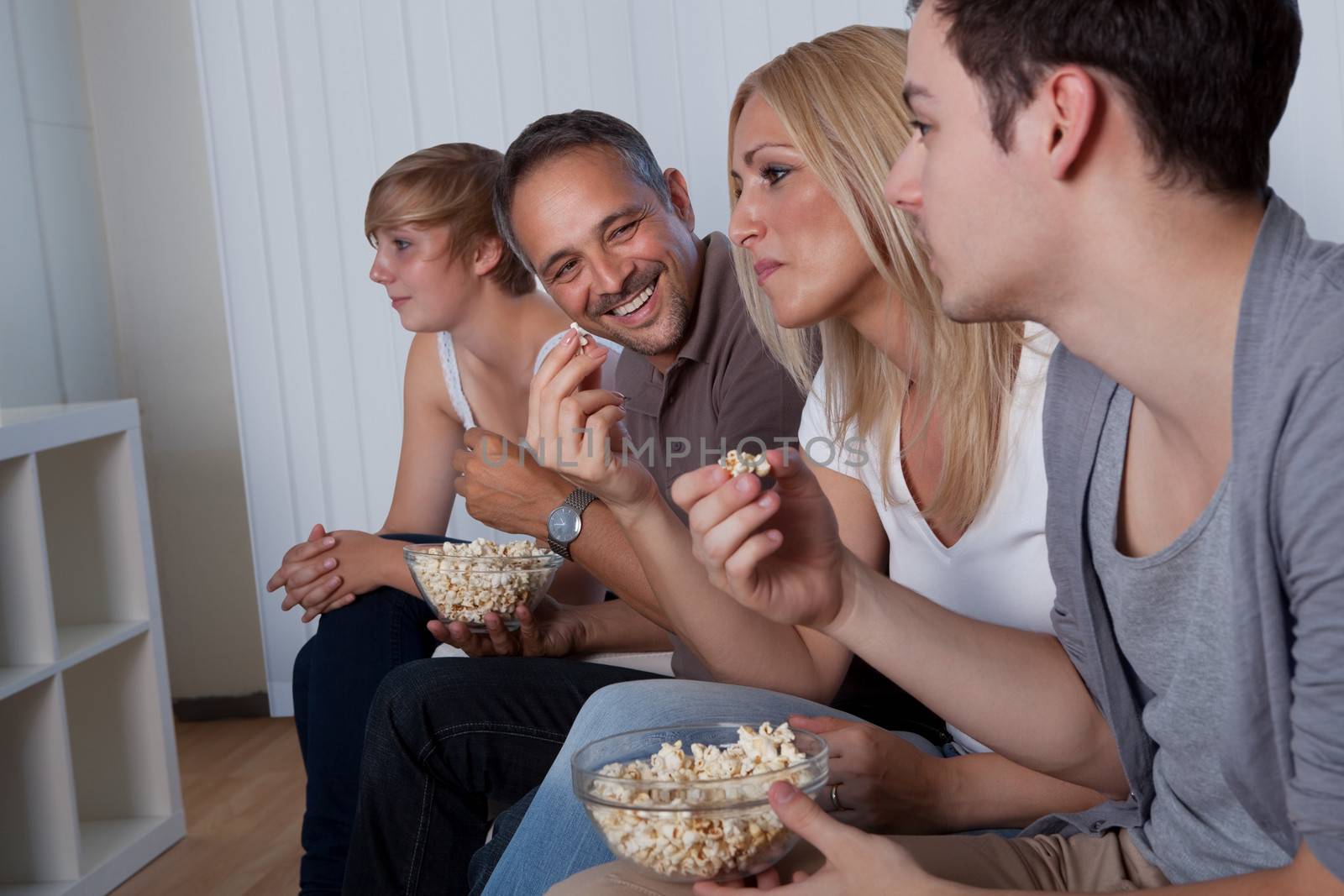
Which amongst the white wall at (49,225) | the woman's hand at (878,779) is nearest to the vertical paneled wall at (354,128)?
the white wall at (49,225)

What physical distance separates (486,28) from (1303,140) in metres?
1.89

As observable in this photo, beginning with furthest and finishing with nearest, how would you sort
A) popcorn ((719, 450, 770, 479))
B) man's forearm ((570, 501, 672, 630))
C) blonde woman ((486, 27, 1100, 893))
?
man's forearm ((570, 501, 672, 630)) < blonde woman ((486, 27, 1100, 893)) < popcorn ((719, 450, 770, 479))

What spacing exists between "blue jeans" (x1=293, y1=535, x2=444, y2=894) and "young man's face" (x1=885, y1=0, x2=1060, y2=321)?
1224 millimetres

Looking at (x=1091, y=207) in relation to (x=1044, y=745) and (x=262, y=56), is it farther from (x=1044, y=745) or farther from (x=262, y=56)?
(x=262, y=56)

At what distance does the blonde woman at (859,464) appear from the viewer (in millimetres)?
1224

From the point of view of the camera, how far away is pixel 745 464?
1.11m

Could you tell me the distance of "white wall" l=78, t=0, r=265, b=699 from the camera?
137 inches

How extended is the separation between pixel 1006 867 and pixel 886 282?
2.15 feet

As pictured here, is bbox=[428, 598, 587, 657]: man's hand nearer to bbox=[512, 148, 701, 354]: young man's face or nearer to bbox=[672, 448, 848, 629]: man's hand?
bbox=[512, 148, 701, 354]: young man's face

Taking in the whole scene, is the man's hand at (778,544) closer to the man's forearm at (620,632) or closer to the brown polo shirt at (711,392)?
the brown polo shirt at (711,392)

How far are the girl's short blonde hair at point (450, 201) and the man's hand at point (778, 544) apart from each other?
1457 mm

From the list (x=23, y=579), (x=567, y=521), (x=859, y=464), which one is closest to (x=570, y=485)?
(x=567, y=521)

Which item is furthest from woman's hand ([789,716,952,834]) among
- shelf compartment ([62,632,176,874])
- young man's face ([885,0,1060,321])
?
shelf compartment ([62,632,176,874])

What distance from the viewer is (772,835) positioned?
1.01 meters
